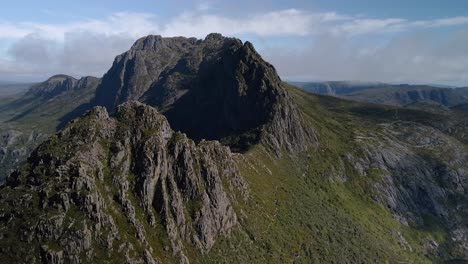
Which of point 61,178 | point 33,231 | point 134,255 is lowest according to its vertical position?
point 134,255

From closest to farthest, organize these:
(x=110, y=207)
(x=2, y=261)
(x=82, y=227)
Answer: (x=2, y=261) → (x=82, y=227) → (x=110, y=207)

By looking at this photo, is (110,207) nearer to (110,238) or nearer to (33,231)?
(110,238)

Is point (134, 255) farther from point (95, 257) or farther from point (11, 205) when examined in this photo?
point (11, 205)

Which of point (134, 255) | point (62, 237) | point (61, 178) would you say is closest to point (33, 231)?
point (62, 237)

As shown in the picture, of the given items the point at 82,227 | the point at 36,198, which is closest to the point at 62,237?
the point at 82,227

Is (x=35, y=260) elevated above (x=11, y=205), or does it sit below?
below

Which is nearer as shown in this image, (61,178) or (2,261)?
(2,261)

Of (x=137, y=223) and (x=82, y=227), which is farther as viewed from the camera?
(x=137, y=223)

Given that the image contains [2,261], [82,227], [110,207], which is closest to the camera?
[2,261]

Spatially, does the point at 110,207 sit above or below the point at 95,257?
above
